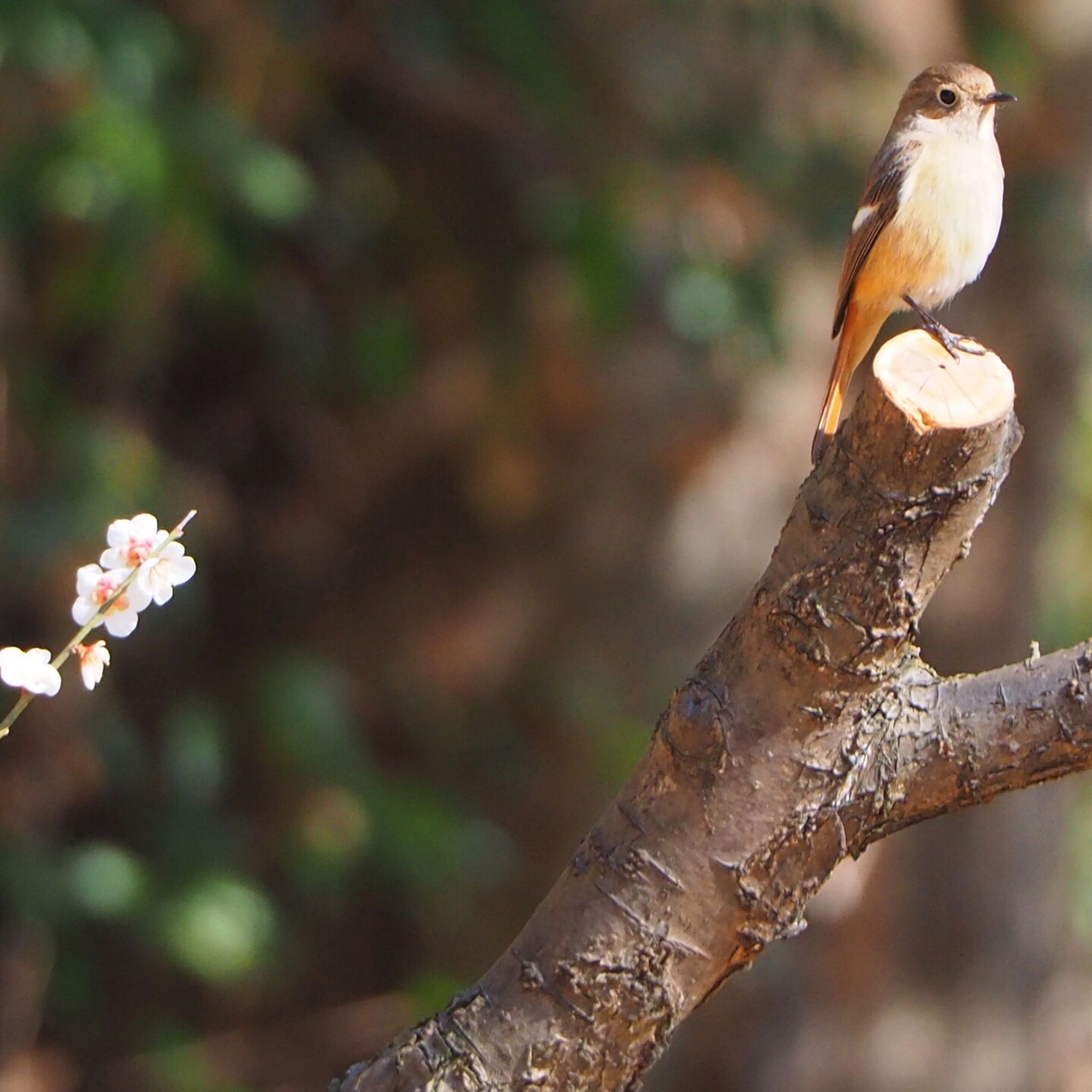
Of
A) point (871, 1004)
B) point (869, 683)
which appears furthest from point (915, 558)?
point (871, 1004)

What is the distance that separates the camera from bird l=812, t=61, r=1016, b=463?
2932 millimetres

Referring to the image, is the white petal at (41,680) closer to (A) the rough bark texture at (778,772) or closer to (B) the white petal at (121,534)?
(B) the white petal at (121,534)

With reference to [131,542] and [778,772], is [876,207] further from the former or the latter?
[131,542]

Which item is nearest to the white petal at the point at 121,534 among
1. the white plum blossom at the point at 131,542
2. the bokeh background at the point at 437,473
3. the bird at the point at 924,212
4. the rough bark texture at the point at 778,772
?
the white plum blossom at the point at 131,542

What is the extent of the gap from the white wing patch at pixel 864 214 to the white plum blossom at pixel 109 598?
1.99 meters

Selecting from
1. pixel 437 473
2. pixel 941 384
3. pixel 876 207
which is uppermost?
pixel 437 473

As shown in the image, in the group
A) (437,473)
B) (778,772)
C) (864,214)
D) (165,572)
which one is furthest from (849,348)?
(437,473)

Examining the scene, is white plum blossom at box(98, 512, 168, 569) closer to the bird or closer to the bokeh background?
the bird

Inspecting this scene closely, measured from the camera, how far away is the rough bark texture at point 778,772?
1.73 m

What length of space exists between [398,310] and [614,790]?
154cm

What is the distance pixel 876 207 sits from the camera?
121 inches

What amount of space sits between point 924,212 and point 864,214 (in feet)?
0.61

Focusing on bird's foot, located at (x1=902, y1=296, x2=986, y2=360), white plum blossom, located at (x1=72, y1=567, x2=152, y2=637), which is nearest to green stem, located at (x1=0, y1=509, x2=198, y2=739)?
A: white plum blossom, located at (x1=72, y1=567, x2=152, y2=637)

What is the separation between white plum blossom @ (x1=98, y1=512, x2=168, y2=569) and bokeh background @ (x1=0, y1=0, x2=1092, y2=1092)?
84.3 inches
